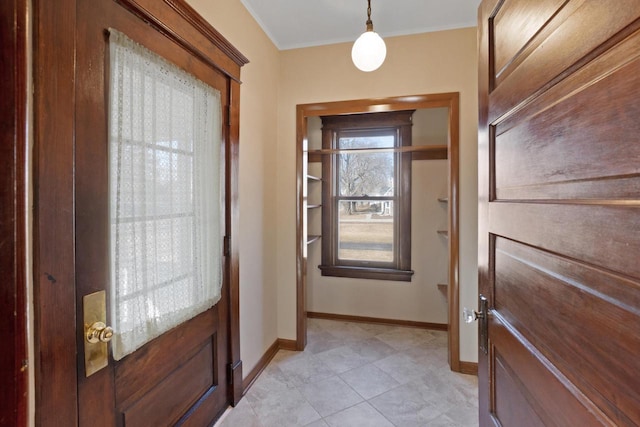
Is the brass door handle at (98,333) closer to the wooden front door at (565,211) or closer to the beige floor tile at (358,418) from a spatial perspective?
the wooden front door at (565,211)

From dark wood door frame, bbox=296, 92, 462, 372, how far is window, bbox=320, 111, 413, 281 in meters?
0.72

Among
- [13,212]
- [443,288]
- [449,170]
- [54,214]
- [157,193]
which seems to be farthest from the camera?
[443,288]

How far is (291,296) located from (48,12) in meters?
2.39

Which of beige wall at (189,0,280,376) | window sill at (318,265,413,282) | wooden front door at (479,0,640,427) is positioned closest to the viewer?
wooden front door at (479,0,640,427)

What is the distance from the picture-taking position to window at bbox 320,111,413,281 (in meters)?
3.32

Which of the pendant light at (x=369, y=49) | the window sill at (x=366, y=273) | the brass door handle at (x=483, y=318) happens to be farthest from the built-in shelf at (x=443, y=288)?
the pendant light at (x=369, y=49)

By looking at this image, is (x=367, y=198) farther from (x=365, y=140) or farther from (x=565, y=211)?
(x=565, y=211)

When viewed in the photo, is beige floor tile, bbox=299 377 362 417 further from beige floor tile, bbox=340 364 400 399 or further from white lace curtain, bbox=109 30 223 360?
white lace curtain, bbox=109 30 223 360

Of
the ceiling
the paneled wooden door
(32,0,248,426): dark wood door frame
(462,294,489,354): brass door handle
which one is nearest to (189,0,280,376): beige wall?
the ceiling

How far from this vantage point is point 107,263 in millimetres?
1073

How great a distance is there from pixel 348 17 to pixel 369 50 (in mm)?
704

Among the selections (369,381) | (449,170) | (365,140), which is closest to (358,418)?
(369,381)

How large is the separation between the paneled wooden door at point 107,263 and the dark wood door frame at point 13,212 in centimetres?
17

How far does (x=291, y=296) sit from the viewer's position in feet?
9.07
